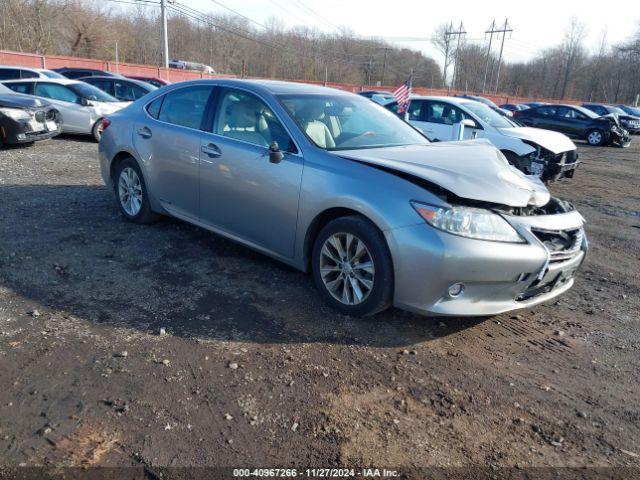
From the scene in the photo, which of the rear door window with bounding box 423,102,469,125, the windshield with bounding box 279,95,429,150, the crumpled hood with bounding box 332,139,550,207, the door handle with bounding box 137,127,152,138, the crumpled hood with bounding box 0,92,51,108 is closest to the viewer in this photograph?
the crumpled hood with bounding box 332,139,550,207

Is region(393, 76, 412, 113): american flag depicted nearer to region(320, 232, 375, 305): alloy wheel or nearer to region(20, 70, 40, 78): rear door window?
region(320, 232, 375, 305): alloy wheel

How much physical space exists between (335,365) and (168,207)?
2.85 meters

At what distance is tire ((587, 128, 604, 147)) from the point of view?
2064 centimetres

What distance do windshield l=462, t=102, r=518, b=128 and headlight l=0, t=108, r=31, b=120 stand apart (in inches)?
357

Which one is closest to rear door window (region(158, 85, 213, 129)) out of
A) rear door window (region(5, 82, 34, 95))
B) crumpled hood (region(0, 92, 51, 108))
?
crumpled hood (region(0, 92, 51, 108))

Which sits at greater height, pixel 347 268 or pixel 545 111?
pixel 545 111

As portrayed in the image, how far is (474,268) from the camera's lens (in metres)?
3.23

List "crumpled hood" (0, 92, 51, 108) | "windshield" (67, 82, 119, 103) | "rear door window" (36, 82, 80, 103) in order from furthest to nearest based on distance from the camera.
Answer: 1. "windshield" (67, 82, 119, 103)
2. "rear door window" (36, 82, 80, 103)
3. "crumpled hood" (0, 92, 51, 108)

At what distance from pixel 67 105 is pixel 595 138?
1948cm

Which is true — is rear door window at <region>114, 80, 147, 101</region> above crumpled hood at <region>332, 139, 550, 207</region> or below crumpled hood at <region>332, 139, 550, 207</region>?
above

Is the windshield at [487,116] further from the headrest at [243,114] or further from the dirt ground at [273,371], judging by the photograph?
the headrest at [243,114]

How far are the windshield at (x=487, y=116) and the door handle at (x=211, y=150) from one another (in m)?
7.54

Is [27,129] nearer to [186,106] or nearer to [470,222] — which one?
[186,106]

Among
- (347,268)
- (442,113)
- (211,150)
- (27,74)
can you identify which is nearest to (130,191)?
(211,150)
